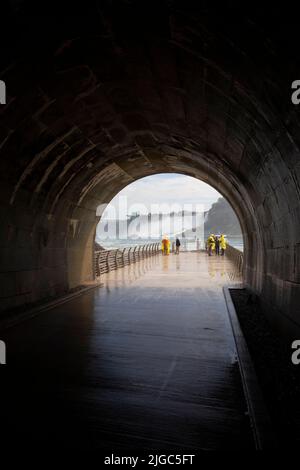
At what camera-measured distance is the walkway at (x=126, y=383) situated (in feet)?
11.5

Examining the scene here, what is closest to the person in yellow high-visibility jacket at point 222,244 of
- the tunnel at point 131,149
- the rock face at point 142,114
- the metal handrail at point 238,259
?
the metal handrail at point 238,259

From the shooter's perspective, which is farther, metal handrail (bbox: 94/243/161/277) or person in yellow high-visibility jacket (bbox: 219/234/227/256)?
person in yellow high-visibility jacket (bbox: 219/234/227/256)

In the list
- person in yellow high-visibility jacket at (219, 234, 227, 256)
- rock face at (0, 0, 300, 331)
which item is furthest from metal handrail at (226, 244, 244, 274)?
person in yellow high-visibility jacket at (219, 234, 227, 256)

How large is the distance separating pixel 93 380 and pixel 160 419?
4.49 feet

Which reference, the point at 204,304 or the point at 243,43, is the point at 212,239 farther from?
the point at 243,43

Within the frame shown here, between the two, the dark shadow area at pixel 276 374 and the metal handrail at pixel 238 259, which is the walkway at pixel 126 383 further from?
the metal handrail at pixel 238 259

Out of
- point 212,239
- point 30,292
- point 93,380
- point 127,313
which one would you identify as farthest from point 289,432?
point 212,239

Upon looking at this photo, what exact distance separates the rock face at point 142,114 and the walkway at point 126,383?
1.80 meters

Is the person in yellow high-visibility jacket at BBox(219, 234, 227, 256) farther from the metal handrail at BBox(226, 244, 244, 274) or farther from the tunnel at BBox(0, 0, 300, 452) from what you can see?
the tunnel at BBox(0, 0, 300, 452)

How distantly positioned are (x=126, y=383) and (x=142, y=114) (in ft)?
19.8

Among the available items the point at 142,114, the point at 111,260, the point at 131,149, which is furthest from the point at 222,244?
the point at 142,114

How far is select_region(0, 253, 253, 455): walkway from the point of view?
3.50 meters

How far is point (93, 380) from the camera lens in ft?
15.8

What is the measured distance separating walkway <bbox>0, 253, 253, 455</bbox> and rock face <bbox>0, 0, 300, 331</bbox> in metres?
1.80
